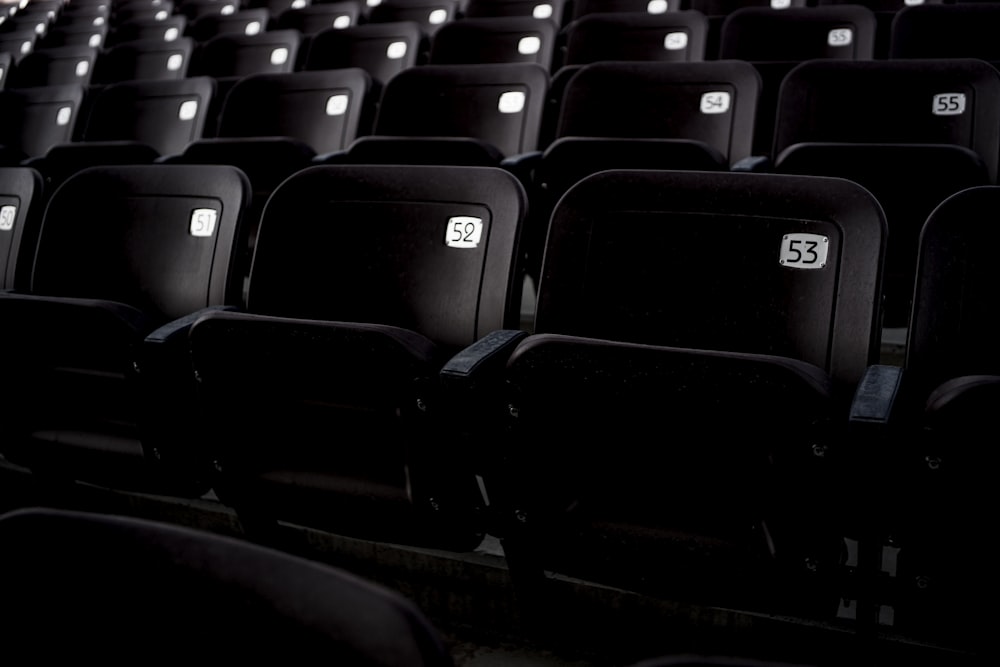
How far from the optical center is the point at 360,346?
1.57ft

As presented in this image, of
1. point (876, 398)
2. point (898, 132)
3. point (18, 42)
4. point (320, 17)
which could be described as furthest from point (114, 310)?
point (18, 42)

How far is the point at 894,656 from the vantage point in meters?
0.48

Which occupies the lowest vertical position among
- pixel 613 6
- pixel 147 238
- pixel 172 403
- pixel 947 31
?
pixel 172 403

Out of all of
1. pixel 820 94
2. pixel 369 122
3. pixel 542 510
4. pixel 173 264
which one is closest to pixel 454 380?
pixel 542 510

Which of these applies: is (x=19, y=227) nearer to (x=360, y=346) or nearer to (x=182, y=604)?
(x=360, y=346)

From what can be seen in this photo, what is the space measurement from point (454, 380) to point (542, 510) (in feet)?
0.30

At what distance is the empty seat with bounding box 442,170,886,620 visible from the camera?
417 mm

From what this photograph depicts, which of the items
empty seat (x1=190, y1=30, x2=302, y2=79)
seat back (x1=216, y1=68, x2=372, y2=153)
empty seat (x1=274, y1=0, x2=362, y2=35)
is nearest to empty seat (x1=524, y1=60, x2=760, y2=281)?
seat back (x1=216, y1=68, x2=372, y2=153)

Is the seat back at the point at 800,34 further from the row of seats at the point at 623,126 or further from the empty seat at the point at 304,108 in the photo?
the empty seat at the point at 304,108

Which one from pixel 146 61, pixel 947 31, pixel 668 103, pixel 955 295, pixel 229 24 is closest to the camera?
pixel 955 295

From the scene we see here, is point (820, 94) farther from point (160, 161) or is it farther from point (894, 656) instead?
point (160, 161)

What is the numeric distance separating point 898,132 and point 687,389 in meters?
0.56

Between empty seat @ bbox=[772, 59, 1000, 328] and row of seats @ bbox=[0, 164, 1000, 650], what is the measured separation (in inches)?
6.1

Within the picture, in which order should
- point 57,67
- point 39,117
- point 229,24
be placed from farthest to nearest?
point 229,24 → point 57,67 → point 39,117
